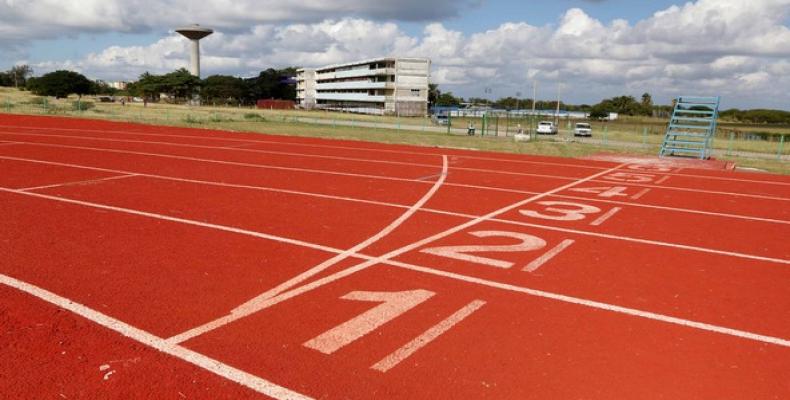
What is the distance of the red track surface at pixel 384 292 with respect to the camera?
4.04 m

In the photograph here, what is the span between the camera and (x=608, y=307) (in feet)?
17.8

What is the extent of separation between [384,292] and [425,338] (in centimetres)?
112

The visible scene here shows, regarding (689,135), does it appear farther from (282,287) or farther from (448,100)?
(448,100)

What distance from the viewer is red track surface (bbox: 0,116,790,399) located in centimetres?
404

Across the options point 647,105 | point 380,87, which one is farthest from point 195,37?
point 647,105

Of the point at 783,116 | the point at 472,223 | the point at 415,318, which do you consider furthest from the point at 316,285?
the point at 783,116

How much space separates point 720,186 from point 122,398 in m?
14.2

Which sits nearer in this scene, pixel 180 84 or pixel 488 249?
pixel 488 249

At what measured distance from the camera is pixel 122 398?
12.0 ft

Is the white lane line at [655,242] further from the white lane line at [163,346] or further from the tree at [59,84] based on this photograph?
the tree at [59,84]

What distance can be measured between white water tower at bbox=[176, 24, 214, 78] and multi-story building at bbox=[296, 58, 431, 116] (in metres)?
24.4

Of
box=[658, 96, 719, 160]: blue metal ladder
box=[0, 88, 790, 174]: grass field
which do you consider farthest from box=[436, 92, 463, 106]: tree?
box=[658, 96, 719, 160]: blue metal ladder

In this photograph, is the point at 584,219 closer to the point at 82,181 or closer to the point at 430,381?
the point at 430,381

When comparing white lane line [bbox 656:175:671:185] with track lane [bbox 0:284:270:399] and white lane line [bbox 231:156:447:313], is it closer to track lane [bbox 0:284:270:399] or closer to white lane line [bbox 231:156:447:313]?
white lane line [bbox 231:156:447:313]
